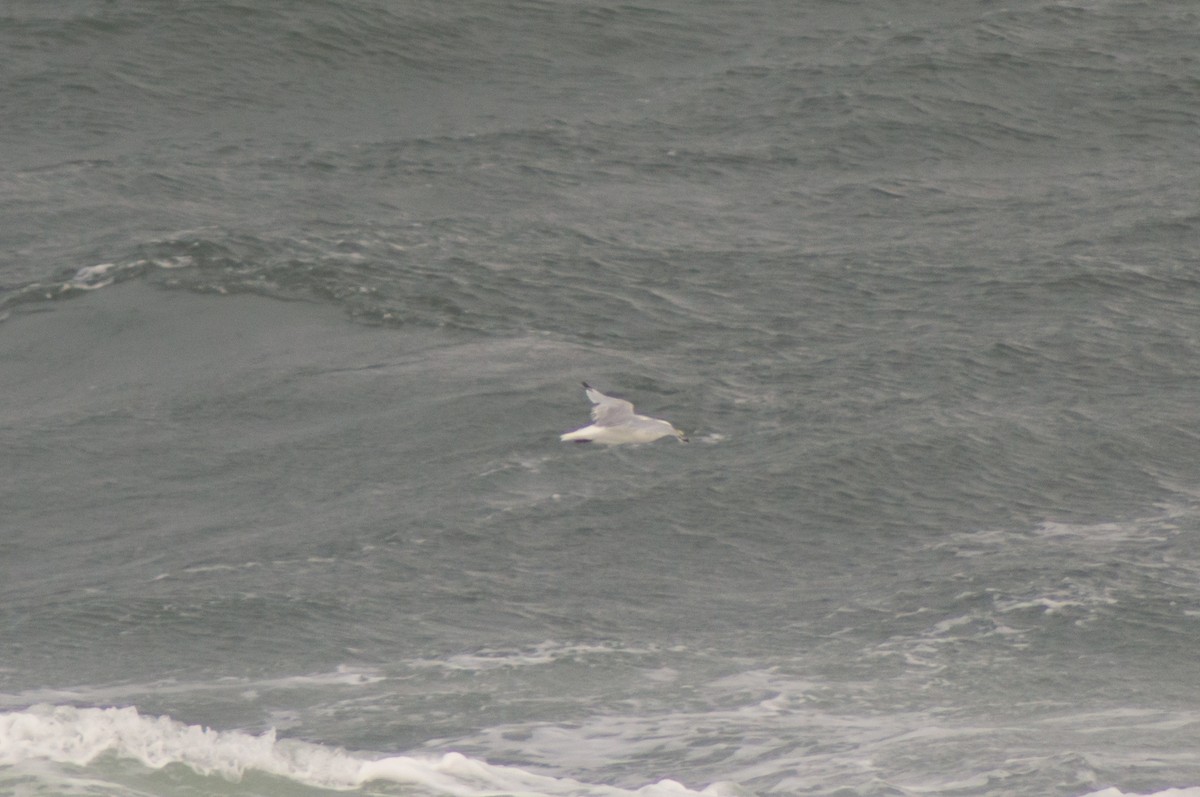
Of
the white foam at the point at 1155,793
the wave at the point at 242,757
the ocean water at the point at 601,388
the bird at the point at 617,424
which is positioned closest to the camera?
the white foam at the point at 1155,793

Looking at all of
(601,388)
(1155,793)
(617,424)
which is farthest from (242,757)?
(601,388)

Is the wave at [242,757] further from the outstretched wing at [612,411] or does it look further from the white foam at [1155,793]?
the outstretched wing at [612,411]

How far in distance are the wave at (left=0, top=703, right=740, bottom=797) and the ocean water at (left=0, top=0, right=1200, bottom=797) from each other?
39 millimetres

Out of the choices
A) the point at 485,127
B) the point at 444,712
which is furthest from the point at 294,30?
the point at 444,712

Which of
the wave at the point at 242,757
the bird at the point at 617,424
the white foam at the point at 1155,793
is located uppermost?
the bird at the point at 617,424

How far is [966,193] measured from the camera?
1014 inches

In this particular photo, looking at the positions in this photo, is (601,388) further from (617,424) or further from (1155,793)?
(1155,793)

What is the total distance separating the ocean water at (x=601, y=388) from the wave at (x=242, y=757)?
39mm

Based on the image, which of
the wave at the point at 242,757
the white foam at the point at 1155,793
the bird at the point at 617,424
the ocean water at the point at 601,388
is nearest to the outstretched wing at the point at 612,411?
the bird at the point at 617,424

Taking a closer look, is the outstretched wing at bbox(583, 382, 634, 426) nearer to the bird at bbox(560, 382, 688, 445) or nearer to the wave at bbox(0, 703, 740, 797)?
the bird at bbox(560, 382, 688, 445)

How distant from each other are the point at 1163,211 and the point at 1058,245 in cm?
197

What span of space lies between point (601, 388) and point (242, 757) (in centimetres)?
778

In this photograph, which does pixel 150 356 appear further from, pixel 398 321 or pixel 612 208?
pixel 612 208

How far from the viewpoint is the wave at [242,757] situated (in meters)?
11.8
